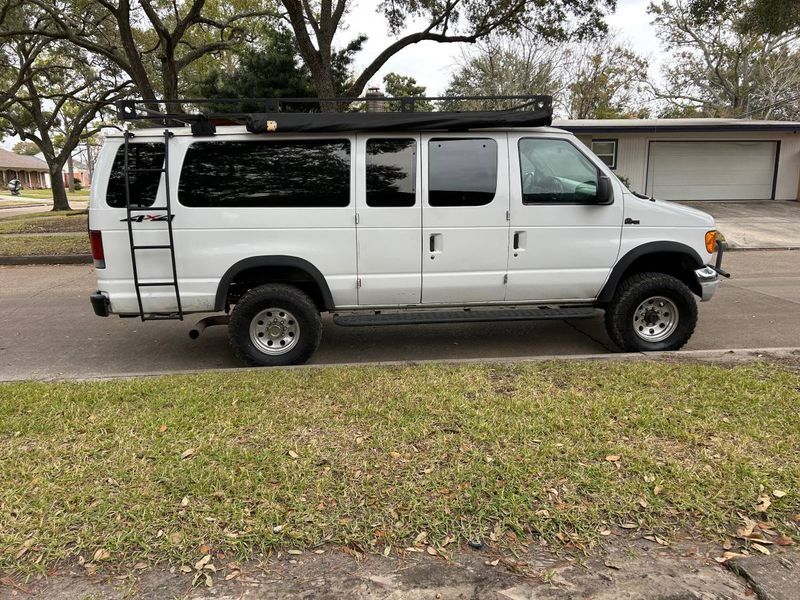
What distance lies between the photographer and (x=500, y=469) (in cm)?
326

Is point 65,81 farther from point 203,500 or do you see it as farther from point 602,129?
point 203,500

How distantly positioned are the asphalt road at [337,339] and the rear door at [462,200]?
1.13 metres

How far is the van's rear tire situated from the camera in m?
5.36

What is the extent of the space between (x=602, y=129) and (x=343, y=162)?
17716mm

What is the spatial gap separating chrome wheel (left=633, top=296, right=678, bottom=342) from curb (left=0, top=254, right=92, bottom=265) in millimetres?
11163

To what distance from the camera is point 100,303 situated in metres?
5.25

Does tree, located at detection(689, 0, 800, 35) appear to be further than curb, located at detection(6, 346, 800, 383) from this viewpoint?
Yes

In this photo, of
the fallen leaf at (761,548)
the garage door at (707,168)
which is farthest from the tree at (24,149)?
the fallen leaf at (761,548)

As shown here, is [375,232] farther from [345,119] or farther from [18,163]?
[18,163]

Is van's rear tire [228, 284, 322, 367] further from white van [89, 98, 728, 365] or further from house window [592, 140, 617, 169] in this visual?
house window [592, 140, 617, 169]

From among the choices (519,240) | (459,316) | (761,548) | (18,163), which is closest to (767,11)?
(519,240)

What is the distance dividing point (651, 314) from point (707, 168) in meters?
19.3

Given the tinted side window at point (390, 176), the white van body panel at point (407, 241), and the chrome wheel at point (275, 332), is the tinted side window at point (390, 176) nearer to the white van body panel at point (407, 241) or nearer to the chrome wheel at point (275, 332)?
the white van body panel at point (407, 241)

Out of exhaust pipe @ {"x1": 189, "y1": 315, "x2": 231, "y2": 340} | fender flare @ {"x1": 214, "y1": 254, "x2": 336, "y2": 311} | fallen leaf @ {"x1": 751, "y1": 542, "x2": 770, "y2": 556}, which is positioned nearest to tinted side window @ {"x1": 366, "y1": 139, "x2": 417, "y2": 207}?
fender flare @ {"x1": 214, "y1": 254, "x2": 336, "y2": 311}
